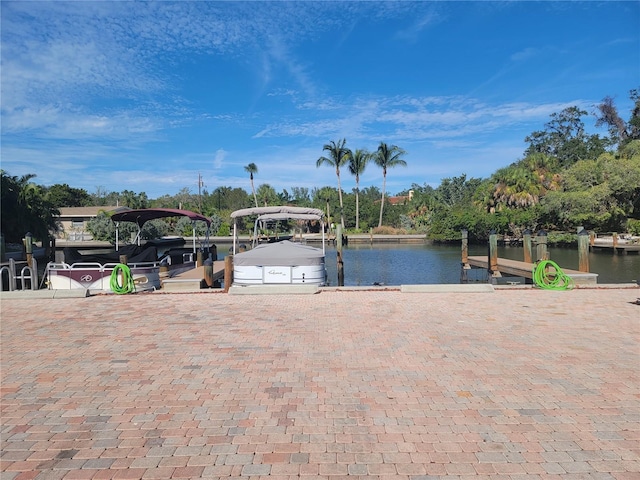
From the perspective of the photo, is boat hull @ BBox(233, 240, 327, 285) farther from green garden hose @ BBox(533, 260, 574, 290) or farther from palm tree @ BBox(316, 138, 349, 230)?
palm tree @ BBox(316, 138, 349, 230)

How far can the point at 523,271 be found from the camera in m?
15.8

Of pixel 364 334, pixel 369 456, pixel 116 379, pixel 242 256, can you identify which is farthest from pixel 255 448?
pixel 242 256

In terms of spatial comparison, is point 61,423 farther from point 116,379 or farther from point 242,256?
point 242,256

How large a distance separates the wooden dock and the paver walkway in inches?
174

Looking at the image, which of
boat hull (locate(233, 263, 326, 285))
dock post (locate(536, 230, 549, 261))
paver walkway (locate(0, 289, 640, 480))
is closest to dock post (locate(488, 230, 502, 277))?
dock post (locate(536, 230, 549, 261))

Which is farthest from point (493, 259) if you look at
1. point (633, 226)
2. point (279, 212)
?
point (633, 226)

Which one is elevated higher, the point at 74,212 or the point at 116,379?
the point at 74,212

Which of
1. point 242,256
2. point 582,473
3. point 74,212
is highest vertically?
point 74,212

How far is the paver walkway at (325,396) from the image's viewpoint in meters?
3.09

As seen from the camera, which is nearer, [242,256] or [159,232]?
[242,256]

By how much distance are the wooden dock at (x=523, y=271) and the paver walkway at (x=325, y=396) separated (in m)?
4.43

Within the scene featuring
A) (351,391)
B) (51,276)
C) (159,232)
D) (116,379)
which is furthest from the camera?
(159,232)

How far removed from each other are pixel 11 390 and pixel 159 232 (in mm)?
44393

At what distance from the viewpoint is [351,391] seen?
4340 millimetres
